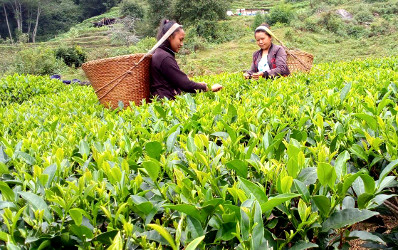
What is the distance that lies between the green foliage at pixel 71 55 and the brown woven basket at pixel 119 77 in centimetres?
1617

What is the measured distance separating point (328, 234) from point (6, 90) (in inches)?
231

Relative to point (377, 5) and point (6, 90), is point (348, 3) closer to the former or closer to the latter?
point (377, 5)

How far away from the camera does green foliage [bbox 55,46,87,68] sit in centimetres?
1845

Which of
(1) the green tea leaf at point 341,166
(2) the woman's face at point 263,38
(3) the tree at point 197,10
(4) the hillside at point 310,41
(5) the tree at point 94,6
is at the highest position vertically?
(5) the tree at point 94,6

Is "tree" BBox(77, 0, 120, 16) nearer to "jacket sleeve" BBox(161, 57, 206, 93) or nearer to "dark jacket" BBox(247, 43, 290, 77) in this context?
"dark jacket" BBox(247, 43, 290, 77)

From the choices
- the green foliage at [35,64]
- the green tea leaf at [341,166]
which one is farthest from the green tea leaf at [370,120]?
the green foliage at [35,64]

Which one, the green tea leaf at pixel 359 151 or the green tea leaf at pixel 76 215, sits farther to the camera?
the green tea leaf at pixel 359 151

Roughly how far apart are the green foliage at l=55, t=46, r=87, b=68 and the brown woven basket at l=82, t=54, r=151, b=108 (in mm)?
16167

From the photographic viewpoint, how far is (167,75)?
3.51 meters

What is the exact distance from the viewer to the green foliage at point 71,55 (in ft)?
60.5

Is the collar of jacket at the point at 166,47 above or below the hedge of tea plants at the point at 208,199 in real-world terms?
above

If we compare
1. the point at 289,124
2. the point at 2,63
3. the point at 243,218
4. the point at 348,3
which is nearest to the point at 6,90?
the point at 289,124

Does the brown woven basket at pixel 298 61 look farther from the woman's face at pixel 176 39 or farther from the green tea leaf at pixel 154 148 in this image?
the green tea leaf at pixel 154 148

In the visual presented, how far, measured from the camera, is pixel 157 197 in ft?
3.30
